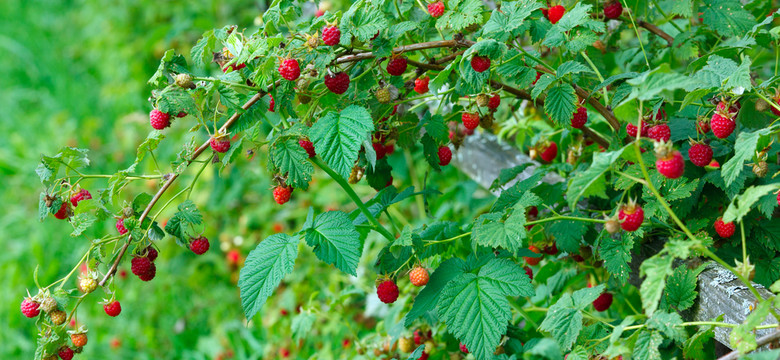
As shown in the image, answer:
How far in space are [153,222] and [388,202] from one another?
48 cm

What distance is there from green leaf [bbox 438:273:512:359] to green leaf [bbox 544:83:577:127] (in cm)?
32

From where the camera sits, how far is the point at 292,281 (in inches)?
105

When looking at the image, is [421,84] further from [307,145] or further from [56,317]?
[56,317]

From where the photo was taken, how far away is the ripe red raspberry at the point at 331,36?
1.11 meters

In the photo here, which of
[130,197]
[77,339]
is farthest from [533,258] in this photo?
[130,197]

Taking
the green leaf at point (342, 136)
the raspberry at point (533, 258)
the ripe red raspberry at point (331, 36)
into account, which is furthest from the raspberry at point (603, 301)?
the ripe red raspberry at point (331, 36)

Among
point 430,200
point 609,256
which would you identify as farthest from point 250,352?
point 609,256

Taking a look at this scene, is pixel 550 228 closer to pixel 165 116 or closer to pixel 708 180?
pixel 708 180

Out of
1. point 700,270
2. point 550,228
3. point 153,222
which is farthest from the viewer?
point 550,228

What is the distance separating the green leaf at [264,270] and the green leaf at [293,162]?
111 mm

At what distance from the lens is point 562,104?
1.14m

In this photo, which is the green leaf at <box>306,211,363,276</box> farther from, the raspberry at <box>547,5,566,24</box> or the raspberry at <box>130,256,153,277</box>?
the raspberry at <box>547,5,566,24</box>

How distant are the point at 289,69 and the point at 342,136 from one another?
0.14 m

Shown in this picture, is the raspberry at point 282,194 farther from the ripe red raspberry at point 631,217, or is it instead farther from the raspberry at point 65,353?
the ripe red raspberry at point 631,217
